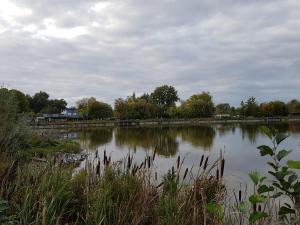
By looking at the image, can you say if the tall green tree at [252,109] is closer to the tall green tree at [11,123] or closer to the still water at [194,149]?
the still water at [194,149]

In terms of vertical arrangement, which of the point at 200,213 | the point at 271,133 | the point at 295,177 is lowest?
the point at 200,213

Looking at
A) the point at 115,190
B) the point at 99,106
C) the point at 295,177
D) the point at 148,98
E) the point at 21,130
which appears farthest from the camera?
the point at 148,98

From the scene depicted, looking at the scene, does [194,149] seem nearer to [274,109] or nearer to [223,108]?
[274,109]

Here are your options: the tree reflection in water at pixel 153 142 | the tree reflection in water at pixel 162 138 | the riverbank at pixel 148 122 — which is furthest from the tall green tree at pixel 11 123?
the riverbank at pixel 148 122

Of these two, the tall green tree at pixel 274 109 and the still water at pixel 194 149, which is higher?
the tall green tree at pixel 274 109

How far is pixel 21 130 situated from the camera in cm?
1454

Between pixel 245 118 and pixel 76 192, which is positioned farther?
pixel 245 118

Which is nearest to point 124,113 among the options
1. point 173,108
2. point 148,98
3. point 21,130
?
point 173,108

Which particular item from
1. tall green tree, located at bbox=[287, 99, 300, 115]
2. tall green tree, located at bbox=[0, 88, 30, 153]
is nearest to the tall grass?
tall green tree, located at bbox=[0, 88, 30, 153]

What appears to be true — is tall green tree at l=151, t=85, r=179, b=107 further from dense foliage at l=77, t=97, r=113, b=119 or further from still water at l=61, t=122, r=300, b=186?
still water at l=61, t=122, r=300, b=186

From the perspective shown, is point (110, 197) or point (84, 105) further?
point (84, 105)

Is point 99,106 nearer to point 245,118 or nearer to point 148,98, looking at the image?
point 148,98

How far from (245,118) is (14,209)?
10945cm

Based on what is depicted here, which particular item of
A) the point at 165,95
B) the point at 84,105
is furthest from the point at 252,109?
the point at 84,105
